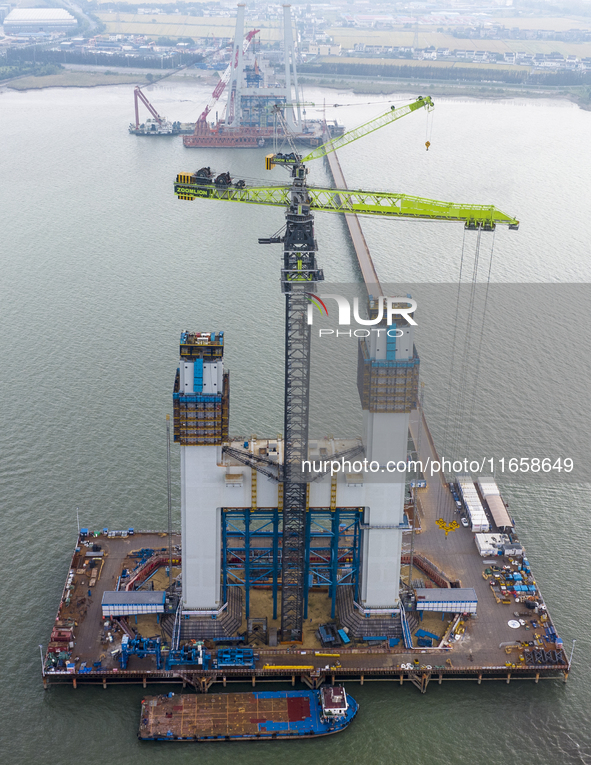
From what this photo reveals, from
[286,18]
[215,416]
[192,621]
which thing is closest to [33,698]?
[192,621]

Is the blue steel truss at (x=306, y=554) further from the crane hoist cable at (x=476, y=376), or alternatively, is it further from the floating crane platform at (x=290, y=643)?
the crane hoist cable at (x=476, y=376)

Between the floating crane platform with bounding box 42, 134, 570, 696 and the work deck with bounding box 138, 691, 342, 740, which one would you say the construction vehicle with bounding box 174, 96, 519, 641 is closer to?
the floating crane platform with bounding box 42, 134, 570, 696

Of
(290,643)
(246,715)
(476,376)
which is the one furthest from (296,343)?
(476,376)

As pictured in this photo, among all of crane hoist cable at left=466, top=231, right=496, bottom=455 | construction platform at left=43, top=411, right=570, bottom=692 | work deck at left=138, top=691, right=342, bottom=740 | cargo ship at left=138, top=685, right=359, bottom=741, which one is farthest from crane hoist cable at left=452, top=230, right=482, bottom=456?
work deck at left=138, top=691, right=342, bottom=740

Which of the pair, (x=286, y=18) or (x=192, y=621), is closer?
(x=192, y=621)

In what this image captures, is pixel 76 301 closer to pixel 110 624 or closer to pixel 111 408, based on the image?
pixel 111 408

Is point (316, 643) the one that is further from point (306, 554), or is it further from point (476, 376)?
point (476, 376)
